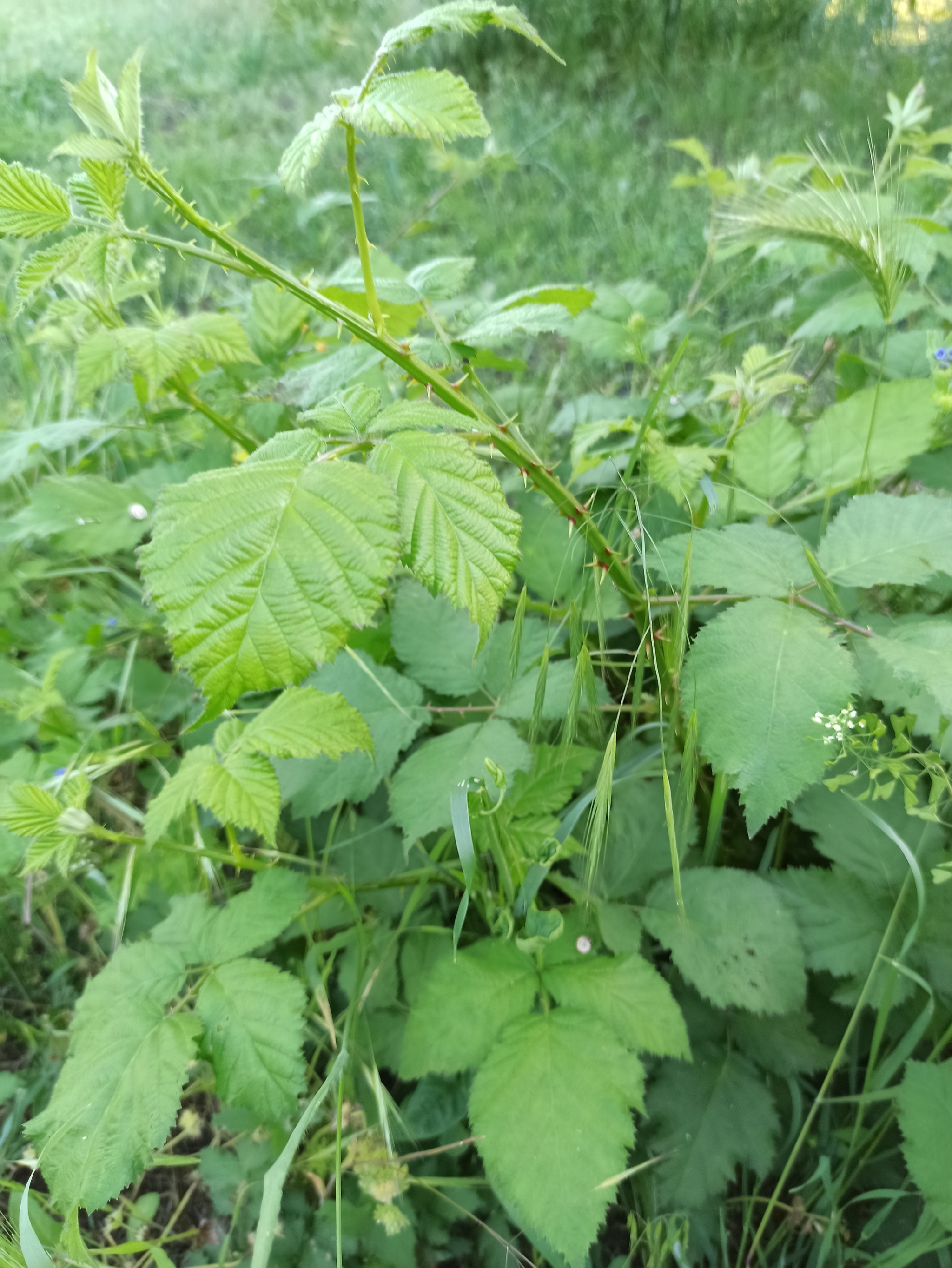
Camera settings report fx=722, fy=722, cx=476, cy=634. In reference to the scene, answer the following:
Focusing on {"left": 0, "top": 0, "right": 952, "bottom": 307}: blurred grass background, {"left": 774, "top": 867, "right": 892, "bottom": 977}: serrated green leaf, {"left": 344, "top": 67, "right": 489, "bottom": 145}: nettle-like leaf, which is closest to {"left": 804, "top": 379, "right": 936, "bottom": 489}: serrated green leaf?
{"left": 774, "top": 867, "right": 892, "bottom": 977}: serrated green leaf

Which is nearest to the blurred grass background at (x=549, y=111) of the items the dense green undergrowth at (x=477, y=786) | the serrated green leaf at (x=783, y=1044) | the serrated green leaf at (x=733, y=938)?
the dense green undergrowth at (x=477, y=786)

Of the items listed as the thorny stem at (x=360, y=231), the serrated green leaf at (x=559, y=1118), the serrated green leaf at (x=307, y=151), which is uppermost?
the serrated green leaf at (x=307, y=151)

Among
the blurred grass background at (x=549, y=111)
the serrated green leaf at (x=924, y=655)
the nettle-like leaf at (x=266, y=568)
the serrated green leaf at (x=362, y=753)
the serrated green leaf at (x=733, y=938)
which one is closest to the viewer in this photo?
the nettle-like leaf at (x=266, y=568)

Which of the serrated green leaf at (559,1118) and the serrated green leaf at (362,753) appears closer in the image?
→ the serrated green leaf at (559,1118)

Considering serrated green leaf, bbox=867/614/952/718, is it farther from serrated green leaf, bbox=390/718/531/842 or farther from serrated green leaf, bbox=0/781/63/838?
serrated green leaf, bbox=0/781/63/838

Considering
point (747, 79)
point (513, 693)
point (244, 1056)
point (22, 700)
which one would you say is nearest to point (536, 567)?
point (513, 693)

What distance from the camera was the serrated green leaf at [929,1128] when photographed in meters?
0.83

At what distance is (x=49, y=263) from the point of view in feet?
2.24

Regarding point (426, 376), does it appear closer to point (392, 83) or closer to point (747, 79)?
point (392, 83)

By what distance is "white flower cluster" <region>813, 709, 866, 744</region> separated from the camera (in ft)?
2.40

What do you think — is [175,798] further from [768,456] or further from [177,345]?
[768,456]

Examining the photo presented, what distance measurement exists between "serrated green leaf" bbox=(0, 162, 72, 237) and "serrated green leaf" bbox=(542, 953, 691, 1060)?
99 cm

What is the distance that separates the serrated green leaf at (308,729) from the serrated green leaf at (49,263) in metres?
0.48

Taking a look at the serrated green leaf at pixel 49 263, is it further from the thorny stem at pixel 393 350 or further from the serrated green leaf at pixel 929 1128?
the serrated green leaf at pixel 929 1128
